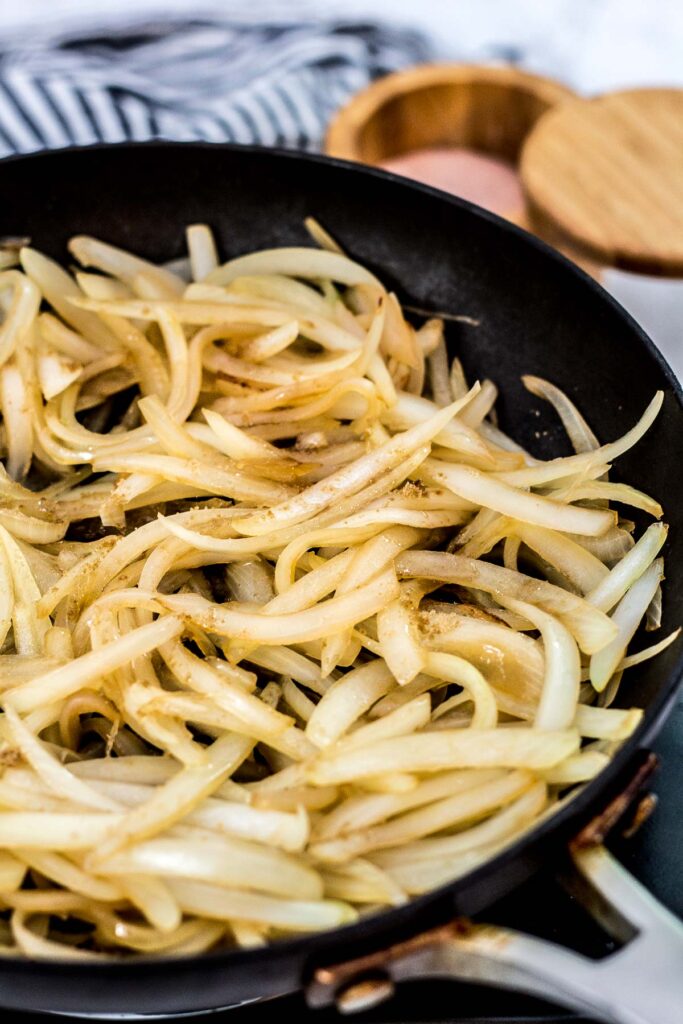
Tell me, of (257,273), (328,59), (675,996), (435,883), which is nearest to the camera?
(675,996)

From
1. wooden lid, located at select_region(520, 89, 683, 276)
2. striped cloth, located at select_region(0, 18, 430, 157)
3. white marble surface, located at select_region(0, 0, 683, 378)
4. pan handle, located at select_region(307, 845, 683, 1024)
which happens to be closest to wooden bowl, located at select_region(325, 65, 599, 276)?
wooden lid, located at select_region(520, 89, 683, 276)

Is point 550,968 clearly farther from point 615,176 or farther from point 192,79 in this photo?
point 192,79

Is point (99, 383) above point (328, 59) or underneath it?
underneath

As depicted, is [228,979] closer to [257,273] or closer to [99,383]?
[99,383]

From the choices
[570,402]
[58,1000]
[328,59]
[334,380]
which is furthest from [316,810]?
[328,59]

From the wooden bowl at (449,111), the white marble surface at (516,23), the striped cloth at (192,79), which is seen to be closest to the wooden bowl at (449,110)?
the wooden bowl at (449,111)

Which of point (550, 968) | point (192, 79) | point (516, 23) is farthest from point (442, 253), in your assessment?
point (516, 23)

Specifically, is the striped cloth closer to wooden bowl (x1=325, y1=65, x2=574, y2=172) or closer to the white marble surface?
the white marble surface
